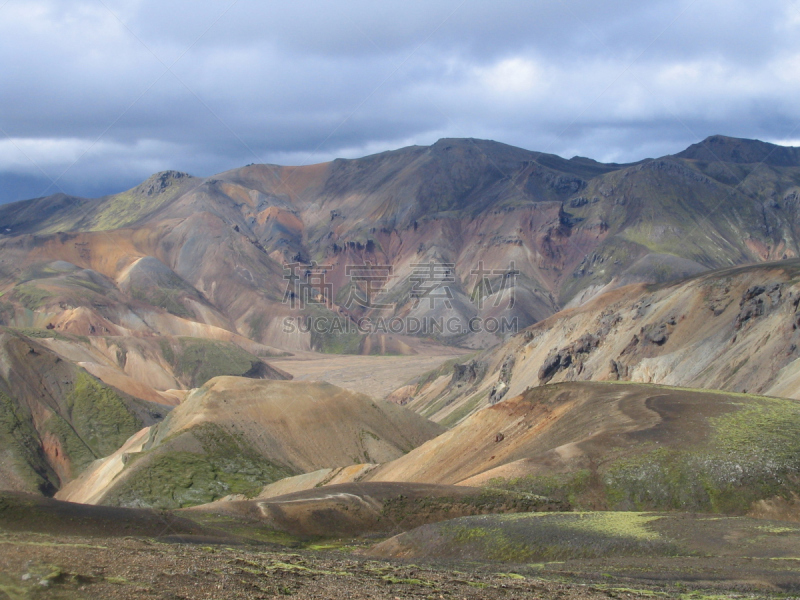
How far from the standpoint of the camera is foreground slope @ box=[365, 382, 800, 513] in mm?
39531

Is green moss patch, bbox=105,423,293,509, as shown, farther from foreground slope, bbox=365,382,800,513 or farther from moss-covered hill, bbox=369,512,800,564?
moss-covered hill, bbox=369,512,800,564

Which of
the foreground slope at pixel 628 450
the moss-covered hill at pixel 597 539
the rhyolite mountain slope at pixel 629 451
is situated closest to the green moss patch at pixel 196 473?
the rhyolite mountain slope at pixel 629 451

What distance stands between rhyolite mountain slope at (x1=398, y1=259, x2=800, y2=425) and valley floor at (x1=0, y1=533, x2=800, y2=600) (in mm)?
40031

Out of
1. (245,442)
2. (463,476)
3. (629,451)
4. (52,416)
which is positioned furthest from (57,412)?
(629,451)

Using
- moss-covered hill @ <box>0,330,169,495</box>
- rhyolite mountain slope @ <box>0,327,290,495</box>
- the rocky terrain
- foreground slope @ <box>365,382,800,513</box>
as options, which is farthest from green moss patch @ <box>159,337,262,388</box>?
foreground slope @ <box>365,382,800,513</box>

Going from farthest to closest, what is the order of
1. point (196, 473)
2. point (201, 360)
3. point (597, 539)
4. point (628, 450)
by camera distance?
point (201, 360), point (196, 473), point (628, 450), point (597, 539)

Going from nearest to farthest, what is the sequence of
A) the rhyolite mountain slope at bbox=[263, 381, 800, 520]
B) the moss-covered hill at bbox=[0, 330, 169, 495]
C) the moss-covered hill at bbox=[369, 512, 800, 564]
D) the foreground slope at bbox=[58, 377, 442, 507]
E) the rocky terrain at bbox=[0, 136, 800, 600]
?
the rocky terrain at bbox=[0, 136, 800, 600], the moss-covered hill at bbox=[369, 512, 800, 564], the rhyolite mountain slope at bbox=[263, 381, 800, 520], the foreground slope at bbox=[58, 377, 442, 507], the moss-covered hill at bbox=[0, 330, 169, 495]

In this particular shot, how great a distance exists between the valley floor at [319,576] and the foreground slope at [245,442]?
1625 inches

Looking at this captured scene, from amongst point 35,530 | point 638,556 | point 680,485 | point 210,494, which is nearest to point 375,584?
point 638,556

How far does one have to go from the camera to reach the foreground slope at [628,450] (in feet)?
130

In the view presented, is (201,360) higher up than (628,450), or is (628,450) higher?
(628,450)

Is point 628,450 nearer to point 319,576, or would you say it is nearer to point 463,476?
point 463,476

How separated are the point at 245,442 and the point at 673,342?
54371 mm

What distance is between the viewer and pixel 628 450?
44.2 metres
